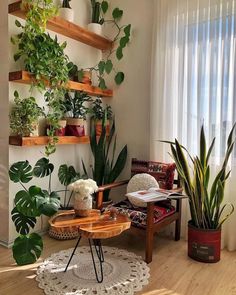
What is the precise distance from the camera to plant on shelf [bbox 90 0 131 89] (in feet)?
11.8

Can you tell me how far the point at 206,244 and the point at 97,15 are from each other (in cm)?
295

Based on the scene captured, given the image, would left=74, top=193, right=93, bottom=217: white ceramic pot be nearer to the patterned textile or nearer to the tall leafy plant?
the tall leafy plant

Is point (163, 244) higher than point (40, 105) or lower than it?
lower

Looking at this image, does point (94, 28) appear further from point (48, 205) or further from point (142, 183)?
point (48, 205)

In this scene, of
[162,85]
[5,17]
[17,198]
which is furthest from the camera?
[162,85]

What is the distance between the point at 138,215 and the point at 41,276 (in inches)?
38.4

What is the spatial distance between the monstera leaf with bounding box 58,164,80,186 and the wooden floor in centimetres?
68

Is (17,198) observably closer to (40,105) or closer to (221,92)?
(40,105)

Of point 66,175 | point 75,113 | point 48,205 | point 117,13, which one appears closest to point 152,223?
point 48,205

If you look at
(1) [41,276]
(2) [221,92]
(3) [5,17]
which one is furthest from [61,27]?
A: (1) [41,276]

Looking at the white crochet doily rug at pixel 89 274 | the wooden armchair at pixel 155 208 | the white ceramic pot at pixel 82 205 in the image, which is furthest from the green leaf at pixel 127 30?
the white crochet doily rug at pixel 89 274

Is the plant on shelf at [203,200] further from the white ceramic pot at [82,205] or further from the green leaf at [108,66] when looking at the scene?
the green leaf at [108,66]

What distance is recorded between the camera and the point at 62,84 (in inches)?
122

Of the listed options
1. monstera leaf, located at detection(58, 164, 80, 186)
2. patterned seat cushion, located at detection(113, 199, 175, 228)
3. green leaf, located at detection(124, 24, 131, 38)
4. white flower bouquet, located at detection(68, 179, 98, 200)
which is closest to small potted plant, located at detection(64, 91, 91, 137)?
monstera leaf, located at detection(58, 164, 80, 186)
